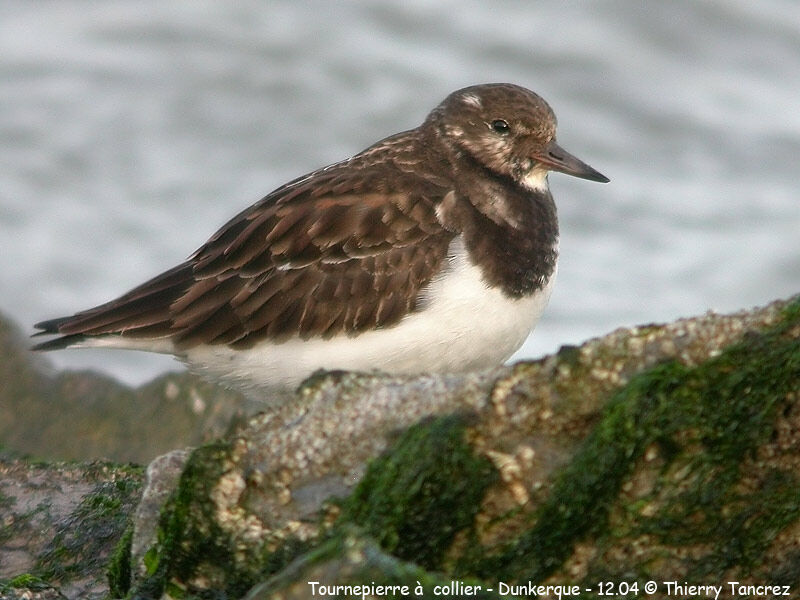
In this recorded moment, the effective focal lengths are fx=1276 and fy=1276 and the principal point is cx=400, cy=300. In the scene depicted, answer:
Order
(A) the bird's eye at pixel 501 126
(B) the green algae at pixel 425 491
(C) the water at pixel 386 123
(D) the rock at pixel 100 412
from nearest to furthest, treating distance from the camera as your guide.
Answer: (B) the green algae at pixel 425 491, (A) the bird's eye at pixel 501 126, (D) the rock at pixel 100 412, (C) the water at pixel 386 123

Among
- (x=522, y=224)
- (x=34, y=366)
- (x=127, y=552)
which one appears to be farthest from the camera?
(x=34, y=366)

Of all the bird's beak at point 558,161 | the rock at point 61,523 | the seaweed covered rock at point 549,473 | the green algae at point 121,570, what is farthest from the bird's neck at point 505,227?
the green algae at point 121,570

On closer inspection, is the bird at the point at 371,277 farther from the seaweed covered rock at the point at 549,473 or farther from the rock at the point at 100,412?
the rock at the point at 100,412

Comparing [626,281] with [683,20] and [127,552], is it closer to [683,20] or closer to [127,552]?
[683,20]

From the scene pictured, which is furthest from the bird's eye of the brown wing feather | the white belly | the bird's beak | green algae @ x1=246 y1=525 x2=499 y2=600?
green algae @ x1=246 y1=525 x2=499 y2=600

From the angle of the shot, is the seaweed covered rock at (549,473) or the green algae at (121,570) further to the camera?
the green algae at (121,570)

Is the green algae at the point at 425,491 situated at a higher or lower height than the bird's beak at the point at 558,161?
lower

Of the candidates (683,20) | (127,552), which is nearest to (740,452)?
(127,552)

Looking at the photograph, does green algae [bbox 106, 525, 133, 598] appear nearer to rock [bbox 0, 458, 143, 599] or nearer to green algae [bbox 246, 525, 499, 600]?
rock [bbox 0, 458, 143, 599]

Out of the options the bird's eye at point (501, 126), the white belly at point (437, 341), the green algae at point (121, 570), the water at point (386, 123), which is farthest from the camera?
the water at point (386, 123)
